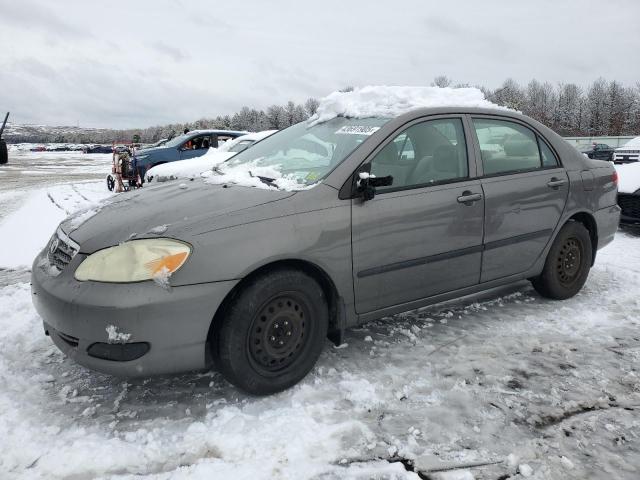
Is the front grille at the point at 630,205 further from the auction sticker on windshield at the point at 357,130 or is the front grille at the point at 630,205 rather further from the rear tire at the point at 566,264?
the auction sticker on windshield at the point at 357,130

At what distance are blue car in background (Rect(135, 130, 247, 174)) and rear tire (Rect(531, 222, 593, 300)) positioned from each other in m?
10.9

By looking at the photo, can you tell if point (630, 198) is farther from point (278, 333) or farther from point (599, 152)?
point (599, 152)

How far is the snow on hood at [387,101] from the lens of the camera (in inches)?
140

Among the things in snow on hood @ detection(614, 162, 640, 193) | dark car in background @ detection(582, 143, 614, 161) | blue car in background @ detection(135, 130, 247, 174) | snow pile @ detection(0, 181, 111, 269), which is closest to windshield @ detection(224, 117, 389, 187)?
snow pile @ detection(0, 181, 111, 269)

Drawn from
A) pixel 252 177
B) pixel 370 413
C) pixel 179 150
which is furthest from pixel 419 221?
pixel 179 150

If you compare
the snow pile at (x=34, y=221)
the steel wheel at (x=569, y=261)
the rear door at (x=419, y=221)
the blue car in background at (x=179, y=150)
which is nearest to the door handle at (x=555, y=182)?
the steel wheel at (x=569, y=261)

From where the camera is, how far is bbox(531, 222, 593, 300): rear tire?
4212 millimetres

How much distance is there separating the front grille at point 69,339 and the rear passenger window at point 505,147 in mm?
2814

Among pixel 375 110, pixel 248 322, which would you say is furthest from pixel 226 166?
pixel 248 322

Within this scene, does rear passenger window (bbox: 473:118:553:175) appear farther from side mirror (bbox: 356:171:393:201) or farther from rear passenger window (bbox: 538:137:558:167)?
side mirror (bbox: 356:171:393:201)

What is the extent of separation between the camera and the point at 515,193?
3.76 metres

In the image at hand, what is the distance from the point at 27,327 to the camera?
3.72 m

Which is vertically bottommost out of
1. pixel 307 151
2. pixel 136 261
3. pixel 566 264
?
pixel 566 264

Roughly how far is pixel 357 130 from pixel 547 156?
1.74 m
